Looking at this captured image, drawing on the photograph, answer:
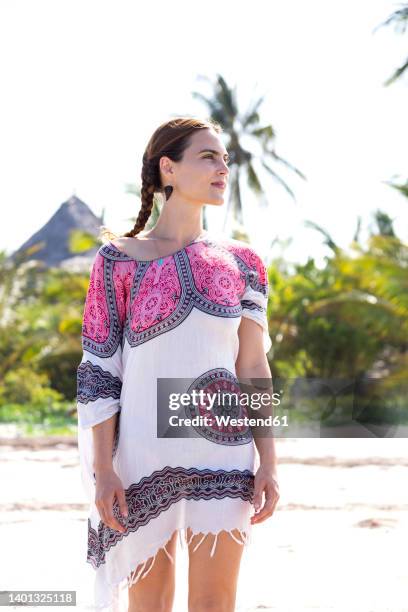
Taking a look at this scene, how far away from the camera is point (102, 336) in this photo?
8.60 feet

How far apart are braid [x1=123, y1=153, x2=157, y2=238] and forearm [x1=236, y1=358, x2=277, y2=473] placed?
1.64ft

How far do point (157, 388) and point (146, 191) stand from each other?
604 mm

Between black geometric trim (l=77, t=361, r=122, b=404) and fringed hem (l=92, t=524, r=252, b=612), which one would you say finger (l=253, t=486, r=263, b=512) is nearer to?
fringed hem (l=92, t=524, r=252, b=612)

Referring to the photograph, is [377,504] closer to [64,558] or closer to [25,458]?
[64,558]

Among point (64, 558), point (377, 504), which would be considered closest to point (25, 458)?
point (377, 504)

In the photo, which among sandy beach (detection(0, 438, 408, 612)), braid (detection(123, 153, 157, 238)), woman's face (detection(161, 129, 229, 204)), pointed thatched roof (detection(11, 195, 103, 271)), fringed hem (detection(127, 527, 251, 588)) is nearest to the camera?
fringed hem (detection(127, 527, 251, 588))

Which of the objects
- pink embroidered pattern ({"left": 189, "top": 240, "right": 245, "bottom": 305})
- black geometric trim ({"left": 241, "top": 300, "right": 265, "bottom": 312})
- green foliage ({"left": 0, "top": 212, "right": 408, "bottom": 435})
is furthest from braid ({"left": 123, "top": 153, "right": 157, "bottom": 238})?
green foliage ({"left": 0, "top": 212, "right": 408, "bottom": 435})

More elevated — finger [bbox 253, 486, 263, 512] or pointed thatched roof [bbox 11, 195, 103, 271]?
pointed thatched roof [bbox 11, 195, 103, 271]

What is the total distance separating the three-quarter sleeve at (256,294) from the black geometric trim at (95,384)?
0.39m

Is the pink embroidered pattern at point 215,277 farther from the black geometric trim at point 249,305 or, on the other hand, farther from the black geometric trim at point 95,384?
the black geometric trim at point 95,384

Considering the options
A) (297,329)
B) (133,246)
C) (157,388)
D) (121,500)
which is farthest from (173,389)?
(297,329)

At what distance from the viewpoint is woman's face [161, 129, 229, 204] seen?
8.64 ft

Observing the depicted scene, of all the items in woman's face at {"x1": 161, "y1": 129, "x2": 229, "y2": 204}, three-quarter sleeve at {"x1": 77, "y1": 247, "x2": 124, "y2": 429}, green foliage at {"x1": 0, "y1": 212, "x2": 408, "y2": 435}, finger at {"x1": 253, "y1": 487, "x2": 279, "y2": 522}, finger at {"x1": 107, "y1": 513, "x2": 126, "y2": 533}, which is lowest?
finger at {"x1": 107, "y1": 513, "x2": 126, "y2": 533}

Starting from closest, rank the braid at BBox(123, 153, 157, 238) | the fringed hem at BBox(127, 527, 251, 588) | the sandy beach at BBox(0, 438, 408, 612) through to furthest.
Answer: the fringed hem at BBox(127, 527, 251, 588) → the braid at BBox(123, 153, 157, 238) → the sandy beach at BBox(0, 438, 408, 612)
